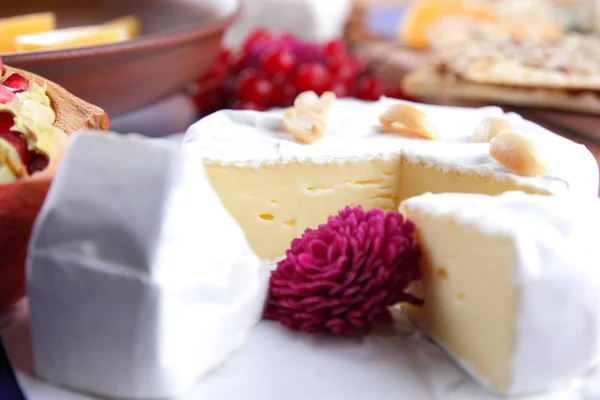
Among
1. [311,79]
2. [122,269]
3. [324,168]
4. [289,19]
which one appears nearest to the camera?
[122,269]

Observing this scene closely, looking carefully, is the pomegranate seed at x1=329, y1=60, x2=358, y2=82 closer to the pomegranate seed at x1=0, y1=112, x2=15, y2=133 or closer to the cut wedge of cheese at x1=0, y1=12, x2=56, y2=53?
the cut wedge of cheese at x1=0, y1=12, x2=56, y2=53

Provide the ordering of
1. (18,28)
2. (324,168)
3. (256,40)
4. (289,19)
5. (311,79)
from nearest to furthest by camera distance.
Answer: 1. (324,168)
2. (18,28)
3. (311,79)
4. (256,40)
5. (289,19)

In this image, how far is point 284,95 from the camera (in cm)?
116

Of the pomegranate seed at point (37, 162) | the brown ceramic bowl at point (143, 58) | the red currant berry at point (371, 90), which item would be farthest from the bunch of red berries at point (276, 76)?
the pomegranate seed at point (37, 162)

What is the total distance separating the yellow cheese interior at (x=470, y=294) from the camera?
0.52 metres

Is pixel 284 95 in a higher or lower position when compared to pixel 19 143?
lower

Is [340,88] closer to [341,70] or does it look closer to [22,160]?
[341,70]

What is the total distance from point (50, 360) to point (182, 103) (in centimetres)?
75

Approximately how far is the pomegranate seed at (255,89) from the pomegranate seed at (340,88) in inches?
4.2

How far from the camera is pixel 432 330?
2.03ft

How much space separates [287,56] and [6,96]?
61 centimetres

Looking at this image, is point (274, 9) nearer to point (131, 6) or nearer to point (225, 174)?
point (131, 6)

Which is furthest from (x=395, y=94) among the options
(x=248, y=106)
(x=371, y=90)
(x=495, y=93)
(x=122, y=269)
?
(x=122, y=269)

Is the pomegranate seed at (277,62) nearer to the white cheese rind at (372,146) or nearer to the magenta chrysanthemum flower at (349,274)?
the white cheese rind at (372,146)
